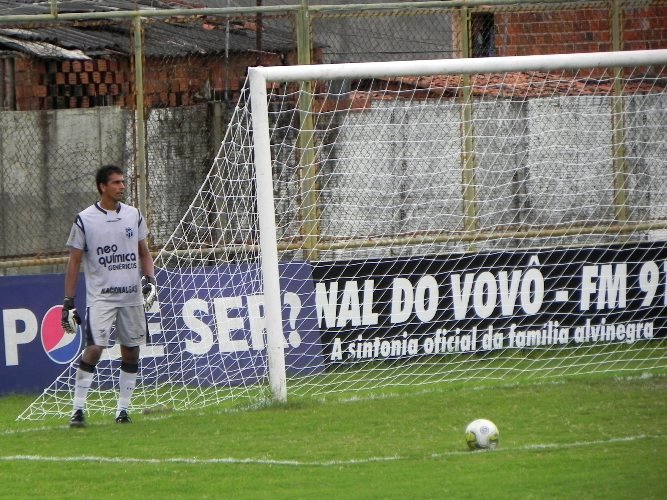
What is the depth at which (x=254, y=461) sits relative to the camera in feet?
30.1

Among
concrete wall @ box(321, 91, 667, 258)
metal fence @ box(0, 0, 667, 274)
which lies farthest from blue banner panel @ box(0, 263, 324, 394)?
concrete wall @ box(321, 91, 667, 258)

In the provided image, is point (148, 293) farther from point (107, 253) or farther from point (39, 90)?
point (39, 90)

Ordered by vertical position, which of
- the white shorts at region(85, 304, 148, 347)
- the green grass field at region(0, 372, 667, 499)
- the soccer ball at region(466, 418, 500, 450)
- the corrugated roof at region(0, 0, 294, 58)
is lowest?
the green grass field at region(0, 372, 667, 499)

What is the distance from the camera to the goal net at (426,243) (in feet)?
43.1

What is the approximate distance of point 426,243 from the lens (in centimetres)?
1419

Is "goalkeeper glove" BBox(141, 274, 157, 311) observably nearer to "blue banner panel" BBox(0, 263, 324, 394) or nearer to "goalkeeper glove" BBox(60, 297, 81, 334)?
"goalkeeper glove" BBox(60, 297, 81, 334)

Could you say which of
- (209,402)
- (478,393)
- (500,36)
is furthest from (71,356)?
(500,36)

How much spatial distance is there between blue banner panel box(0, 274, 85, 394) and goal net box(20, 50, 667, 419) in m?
0.28

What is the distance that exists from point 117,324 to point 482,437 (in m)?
3.39

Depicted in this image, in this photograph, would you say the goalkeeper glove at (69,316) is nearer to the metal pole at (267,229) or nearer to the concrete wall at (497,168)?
the metal pole at (267,229)

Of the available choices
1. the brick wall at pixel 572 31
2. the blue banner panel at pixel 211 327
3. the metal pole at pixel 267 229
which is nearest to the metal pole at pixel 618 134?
the brick wall at pixel 572 31

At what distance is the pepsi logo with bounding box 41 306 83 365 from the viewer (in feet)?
42.8

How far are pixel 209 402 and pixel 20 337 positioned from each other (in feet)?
6.53

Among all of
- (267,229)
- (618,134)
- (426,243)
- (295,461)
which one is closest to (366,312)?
(426,243)
